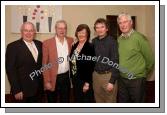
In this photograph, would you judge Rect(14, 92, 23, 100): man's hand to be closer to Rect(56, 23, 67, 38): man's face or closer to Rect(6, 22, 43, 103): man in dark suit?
Rect(6, 22, 43, 103): man in dark suit

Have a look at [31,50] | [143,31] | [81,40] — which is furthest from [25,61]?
[143,31]

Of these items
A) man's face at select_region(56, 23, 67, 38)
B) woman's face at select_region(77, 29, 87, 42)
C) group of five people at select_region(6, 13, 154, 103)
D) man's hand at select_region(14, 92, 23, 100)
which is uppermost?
man's face at select_region(56, 23, 67, 38)

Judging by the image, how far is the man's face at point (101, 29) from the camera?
246cm

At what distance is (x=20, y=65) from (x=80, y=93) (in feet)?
1.53

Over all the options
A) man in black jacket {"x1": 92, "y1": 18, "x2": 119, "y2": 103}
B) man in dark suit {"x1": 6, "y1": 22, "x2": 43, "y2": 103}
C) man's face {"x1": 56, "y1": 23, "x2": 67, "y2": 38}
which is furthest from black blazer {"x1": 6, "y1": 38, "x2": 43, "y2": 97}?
man in black jacket {"x1": 92, "y1": 18, "x2": 119, "y2": 103}

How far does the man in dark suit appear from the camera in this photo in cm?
246

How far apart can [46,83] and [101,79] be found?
393 millimetres

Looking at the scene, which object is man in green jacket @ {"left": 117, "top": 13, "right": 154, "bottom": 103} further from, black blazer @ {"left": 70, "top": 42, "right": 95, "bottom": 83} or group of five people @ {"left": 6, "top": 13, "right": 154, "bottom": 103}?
black blazer @ {"left": 70, "top": 42, "right": 95, "bottom": 83}

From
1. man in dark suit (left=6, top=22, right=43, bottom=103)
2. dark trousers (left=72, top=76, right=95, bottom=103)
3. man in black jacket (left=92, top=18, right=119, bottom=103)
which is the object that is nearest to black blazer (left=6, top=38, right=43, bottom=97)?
man in dark suit (left=6, top=22, right=43, bottom=103)

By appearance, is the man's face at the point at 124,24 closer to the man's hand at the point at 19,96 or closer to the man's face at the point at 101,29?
the man's face at the point at 101,29

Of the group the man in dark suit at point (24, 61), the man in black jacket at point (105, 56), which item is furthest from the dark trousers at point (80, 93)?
the man in dark suit at point (24, 61)

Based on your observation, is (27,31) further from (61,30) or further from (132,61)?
(132,61)

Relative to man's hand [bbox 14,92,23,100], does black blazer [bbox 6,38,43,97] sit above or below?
above

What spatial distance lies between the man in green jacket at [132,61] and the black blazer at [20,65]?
1.93 feet
